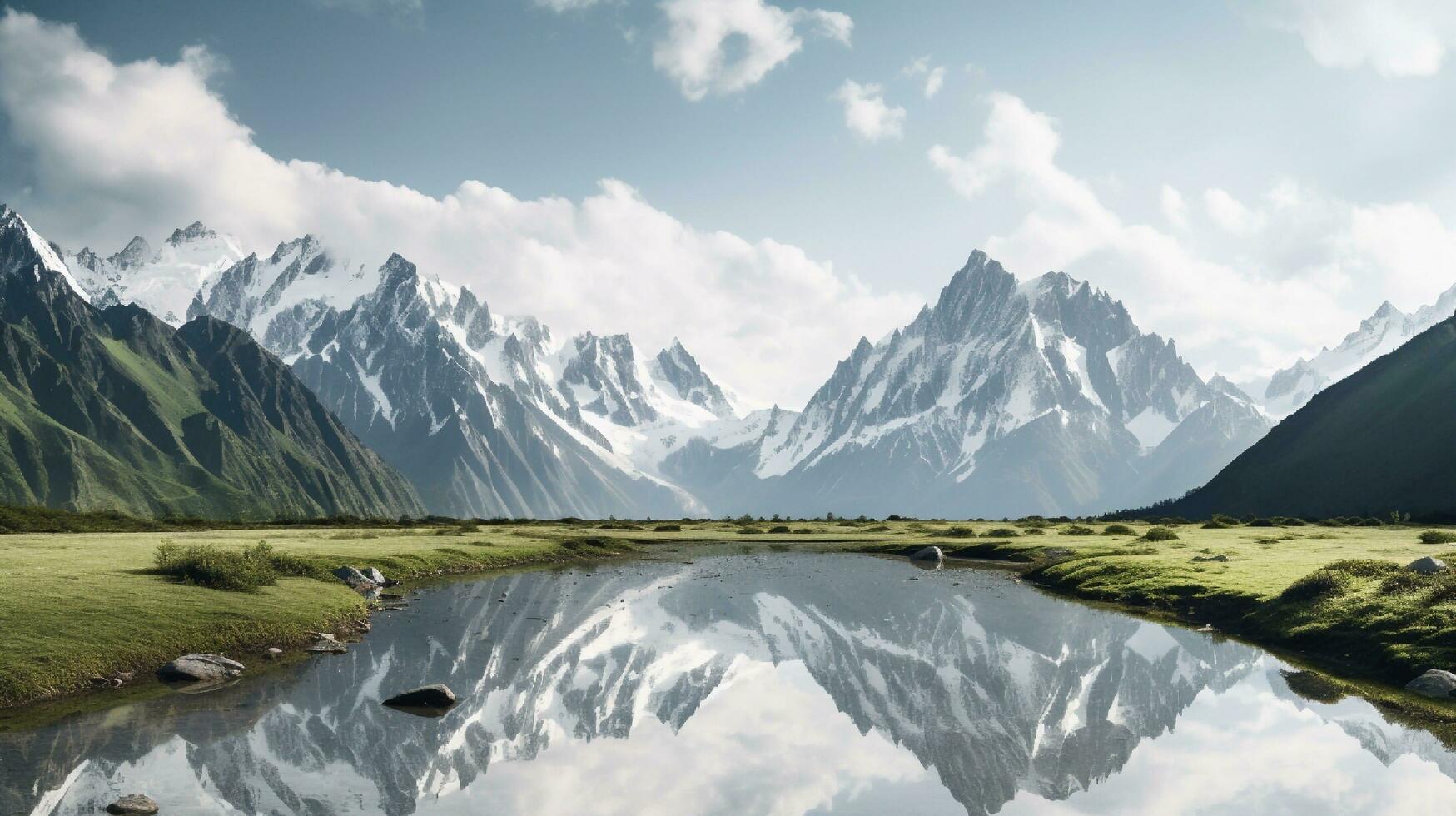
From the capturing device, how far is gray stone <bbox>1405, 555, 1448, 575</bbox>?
47.6 m

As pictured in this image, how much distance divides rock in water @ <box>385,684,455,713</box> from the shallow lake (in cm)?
58

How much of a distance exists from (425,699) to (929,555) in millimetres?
81498

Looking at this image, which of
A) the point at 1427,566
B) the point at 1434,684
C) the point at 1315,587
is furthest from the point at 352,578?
the point at 1427,566

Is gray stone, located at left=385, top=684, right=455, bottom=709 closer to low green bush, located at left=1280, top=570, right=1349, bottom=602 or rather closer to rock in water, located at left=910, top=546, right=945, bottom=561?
low green bush, located at left=1280, top=570, right=1349, bottom=602

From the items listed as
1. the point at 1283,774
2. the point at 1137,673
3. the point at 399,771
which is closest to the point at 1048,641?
the point at 1137,673

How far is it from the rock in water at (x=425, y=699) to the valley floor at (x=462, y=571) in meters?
9.97

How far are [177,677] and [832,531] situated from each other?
14045 cm

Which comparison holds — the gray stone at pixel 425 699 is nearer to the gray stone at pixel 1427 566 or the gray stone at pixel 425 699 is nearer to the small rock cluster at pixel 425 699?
the small rock cluster at pixel 425 699

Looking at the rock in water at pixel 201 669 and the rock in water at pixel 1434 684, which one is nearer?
the rock in water at pixel 1434 684

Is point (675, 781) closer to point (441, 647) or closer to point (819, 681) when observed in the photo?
point (819, 681)

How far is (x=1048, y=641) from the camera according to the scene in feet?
163

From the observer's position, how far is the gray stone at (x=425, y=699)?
3434 cm

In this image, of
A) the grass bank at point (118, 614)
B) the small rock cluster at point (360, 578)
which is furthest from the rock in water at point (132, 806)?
the small rock cluster at point (360, 578)

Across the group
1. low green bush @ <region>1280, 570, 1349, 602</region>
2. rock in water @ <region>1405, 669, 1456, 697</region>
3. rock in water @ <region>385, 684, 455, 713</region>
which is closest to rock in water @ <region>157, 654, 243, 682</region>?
rock in water @ <region>385, 684, 455, 713</region>
